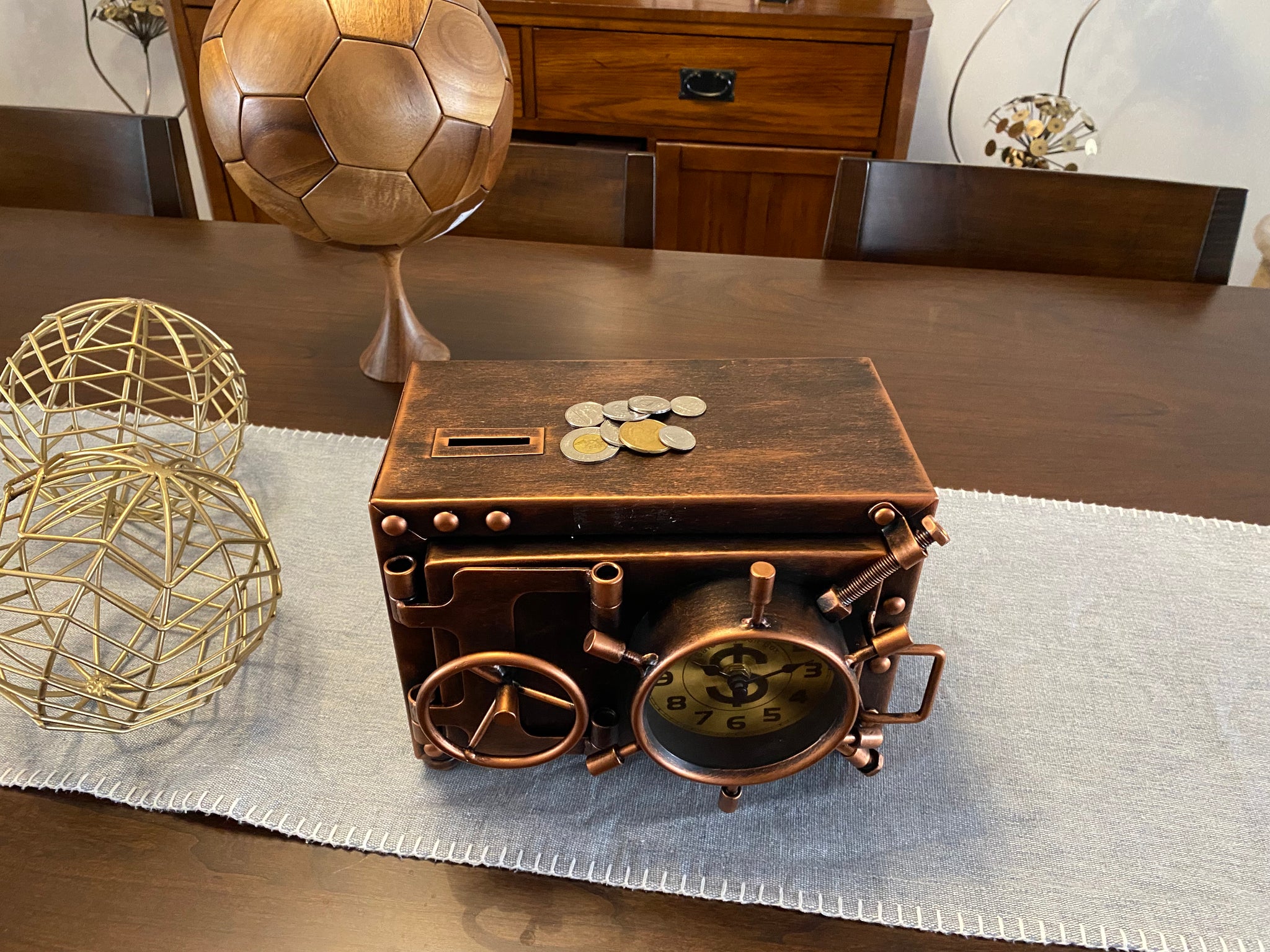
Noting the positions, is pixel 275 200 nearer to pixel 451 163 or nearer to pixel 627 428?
pixel 451 163

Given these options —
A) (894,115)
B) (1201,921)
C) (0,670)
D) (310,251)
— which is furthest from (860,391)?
(894,115)

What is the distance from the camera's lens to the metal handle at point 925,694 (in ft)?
1.49

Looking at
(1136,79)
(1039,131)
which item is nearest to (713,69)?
(1039,131)

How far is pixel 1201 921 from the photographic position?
0.47m

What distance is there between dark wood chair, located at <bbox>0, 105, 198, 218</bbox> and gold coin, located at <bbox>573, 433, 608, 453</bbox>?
964 millimetres

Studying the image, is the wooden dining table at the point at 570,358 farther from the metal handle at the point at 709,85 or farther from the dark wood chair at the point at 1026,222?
the metal handle at the point at 709,85

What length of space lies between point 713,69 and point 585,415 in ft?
5.19

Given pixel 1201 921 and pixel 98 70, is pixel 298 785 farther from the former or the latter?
pixel 98 70

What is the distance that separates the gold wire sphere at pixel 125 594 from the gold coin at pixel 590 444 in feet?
0.62

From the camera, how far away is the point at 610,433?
0.48m

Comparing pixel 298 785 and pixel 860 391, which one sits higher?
pixel 860 391

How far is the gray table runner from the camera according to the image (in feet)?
1.56

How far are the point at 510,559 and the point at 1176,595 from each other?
20.2 inches

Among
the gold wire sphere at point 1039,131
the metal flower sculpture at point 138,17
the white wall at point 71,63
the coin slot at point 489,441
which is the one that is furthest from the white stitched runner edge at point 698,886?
the white wall at point 71,63
